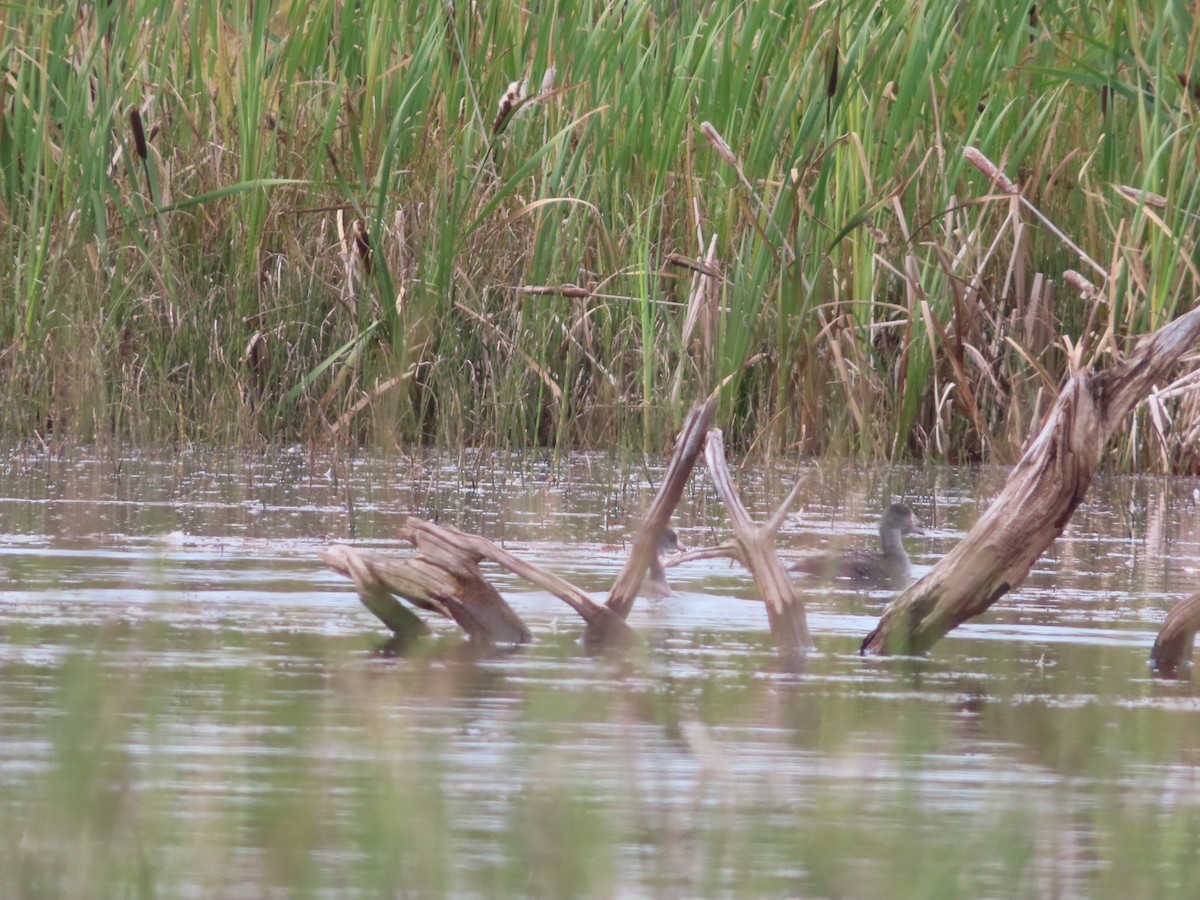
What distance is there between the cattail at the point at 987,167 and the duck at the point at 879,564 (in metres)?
1.88

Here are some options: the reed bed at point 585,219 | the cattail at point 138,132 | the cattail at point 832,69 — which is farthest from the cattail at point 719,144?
the cattail at point 138,132

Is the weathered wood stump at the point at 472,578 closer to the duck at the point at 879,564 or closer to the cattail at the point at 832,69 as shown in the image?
the duck at the point at 879,564

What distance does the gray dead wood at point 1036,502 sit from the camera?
3.88 m

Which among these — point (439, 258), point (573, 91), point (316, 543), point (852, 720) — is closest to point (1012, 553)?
point (852, 720)

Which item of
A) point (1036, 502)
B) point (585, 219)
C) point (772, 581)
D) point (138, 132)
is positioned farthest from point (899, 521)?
point (138, 132)

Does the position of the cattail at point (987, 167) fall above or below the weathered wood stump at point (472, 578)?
above


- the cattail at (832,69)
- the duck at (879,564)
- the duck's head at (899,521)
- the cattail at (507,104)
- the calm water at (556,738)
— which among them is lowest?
the calm water at (556,738)

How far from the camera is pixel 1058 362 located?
771 centimetres

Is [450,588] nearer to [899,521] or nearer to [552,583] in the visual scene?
[552,583]

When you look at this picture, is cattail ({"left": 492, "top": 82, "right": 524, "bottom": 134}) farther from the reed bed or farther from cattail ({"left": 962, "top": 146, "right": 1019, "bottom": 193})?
cattail ({"left": 962, "top": 146, "right": 1019, "bottom": 193})

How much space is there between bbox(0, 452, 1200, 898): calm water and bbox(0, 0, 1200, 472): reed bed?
1.70 meters

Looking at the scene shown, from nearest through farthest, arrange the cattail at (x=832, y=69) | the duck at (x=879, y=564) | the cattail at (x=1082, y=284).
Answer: the duck at (x=879, y=564), the cattail at (x=832, y=69), the cattail at (x=1082, y=284)

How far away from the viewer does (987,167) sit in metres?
7.20

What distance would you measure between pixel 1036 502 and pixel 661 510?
64 cm
